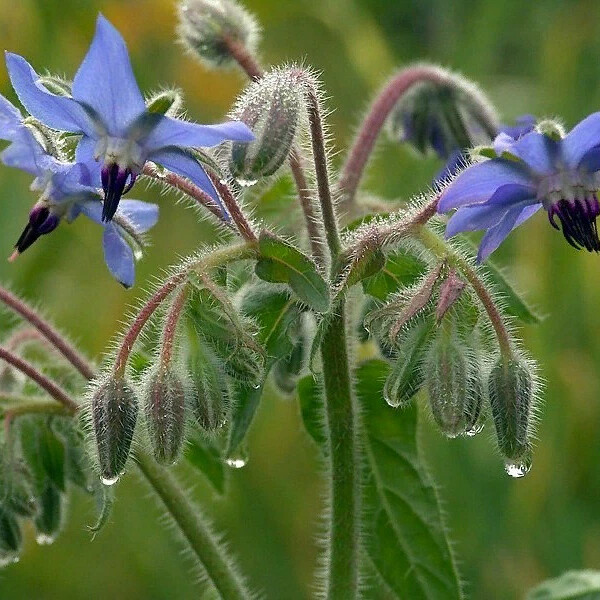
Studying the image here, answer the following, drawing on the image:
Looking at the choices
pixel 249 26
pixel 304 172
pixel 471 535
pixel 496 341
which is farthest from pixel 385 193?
pixel 496 341

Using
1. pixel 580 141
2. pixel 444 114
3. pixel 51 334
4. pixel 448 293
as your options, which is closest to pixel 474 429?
pixel 448 293

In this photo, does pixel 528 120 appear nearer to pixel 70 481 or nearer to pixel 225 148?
pixel 225 148

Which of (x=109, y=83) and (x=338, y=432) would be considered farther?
(x=338, y=432)

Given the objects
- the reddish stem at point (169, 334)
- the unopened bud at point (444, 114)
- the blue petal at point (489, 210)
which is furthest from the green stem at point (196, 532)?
the unopened bud at point (444, 114)

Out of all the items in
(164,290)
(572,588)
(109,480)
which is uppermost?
(164,290)

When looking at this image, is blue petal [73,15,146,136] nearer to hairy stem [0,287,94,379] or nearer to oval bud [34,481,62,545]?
hairy stem [0,287,94,379]

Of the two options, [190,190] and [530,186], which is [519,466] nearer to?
[530,186]

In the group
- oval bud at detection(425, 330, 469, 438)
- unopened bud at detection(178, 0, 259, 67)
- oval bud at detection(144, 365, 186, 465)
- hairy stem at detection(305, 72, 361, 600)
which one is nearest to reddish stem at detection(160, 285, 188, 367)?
oval bud at detection(144, 365, 186, 465)
